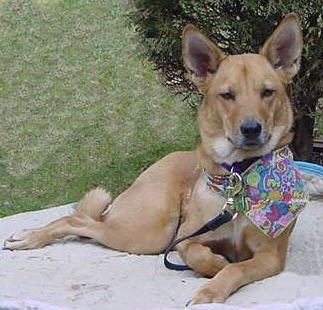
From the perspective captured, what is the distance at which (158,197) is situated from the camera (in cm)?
445

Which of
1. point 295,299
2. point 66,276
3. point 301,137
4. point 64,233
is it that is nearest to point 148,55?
point 301,137

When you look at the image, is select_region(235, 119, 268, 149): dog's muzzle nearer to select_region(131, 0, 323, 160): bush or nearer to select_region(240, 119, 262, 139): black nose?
select_region(240, 119, 262, 139): black nose

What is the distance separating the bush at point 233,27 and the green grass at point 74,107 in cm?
33

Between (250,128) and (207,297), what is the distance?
2.49 feet

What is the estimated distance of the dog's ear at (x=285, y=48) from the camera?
408cm

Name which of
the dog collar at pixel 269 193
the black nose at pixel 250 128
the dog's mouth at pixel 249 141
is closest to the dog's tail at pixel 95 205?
the dog collar at pixel 269 193

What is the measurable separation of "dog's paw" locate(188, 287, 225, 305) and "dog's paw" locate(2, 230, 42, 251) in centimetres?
125

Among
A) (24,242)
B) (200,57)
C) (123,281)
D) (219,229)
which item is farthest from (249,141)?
(24,242)

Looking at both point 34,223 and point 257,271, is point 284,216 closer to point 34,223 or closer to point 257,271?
point 257,271

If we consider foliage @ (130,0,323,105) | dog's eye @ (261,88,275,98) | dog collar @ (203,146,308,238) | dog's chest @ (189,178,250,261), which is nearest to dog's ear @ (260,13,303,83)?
dog's eye @ (261,88,275,98)

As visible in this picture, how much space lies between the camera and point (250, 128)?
377 cm

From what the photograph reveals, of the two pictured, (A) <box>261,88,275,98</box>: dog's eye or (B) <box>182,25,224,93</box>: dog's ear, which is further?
(B) <box>182,25,224,93</box>: dog's ear

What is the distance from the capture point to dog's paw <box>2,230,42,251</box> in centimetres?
449

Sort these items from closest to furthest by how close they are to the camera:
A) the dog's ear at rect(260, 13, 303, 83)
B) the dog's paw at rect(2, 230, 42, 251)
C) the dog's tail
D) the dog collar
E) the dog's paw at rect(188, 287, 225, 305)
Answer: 1. the dog's paw at rect(188, 287, 225, 305)
2. the dog collar
3. the dog's ear at rect(260, 13, 303, 83)
4. the dog's paw at rect(2, 230, 42, 251)
5. the dog's tail
